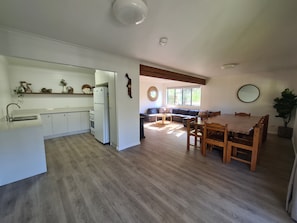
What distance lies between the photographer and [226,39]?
2533mm

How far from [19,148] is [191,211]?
9.21 feet

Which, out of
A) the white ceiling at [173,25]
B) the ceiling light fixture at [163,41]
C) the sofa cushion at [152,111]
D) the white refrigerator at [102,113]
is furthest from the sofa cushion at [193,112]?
the ceiling light fixture at [163,41]

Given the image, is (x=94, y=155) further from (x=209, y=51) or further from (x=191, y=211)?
(x=209, y=51)

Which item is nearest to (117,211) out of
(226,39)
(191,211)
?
(191,211)

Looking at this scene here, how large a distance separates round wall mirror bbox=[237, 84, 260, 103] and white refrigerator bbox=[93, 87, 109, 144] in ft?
17.5

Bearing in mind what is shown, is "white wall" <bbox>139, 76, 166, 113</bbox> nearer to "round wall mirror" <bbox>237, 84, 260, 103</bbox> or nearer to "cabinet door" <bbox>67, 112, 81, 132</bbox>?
"cabinet door" <bbox>67, 112, 81, 132</bbox>

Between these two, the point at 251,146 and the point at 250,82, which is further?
the point at 250,82

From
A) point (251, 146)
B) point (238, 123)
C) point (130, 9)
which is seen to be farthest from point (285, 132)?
point (130, 9)

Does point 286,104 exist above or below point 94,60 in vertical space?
→ below

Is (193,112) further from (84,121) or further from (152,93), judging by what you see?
(84,121)

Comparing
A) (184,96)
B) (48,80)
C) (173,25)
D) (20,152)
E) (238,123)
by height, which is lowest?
(20,152)

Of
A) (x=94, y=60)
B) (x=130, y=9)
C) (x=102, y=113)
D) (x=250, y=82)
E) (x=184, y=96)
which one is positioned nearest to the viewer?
(x=130, y=9)

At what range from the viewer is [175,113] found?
771 centimetres

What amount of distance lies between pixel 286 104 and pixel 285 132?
96cm
